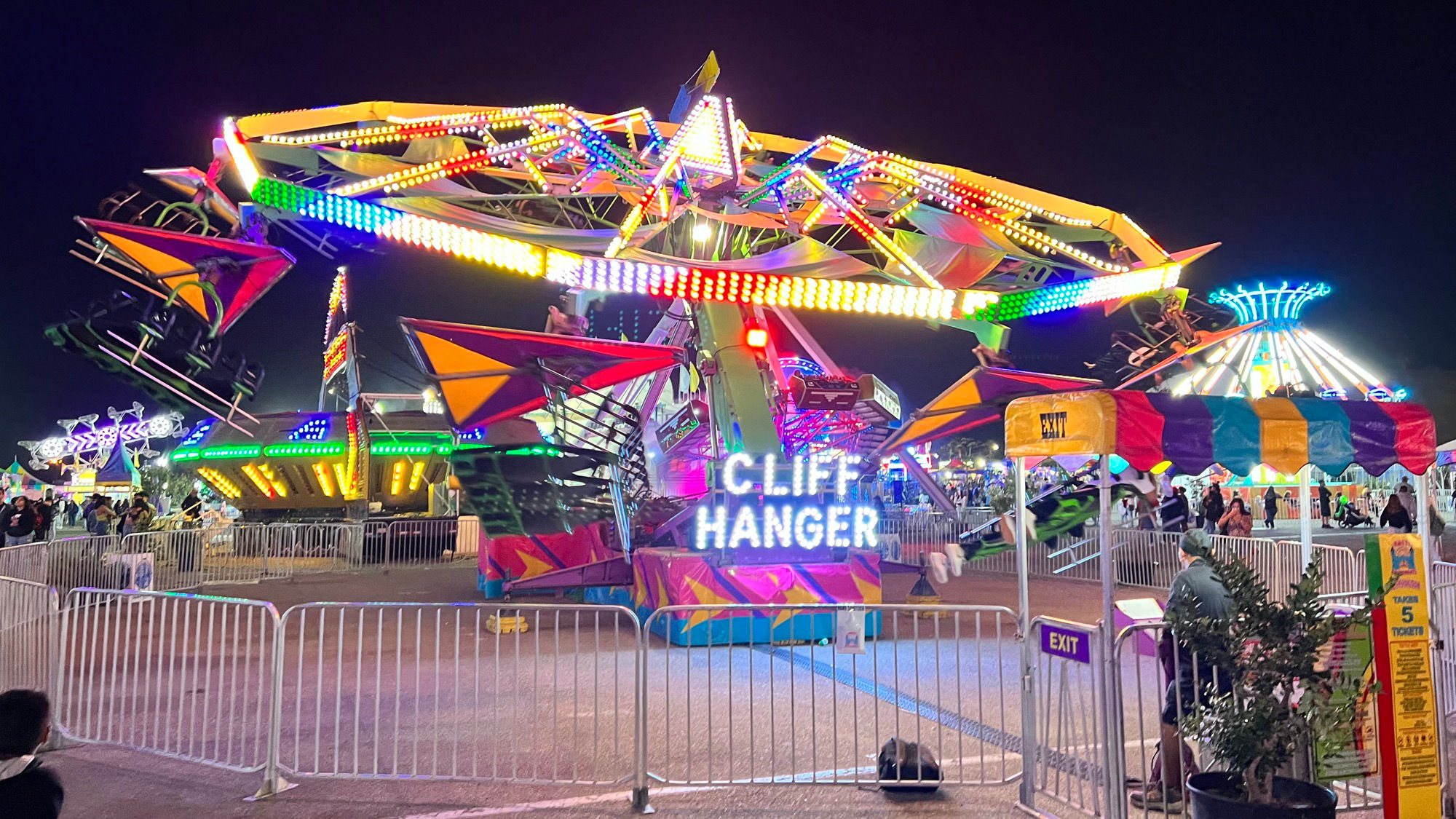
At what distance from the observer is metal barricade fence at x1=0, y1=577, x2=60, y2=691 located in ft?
23.9

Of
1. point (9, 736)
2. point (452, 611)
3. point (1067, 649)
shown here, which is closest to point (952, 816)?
point (1067, 649)

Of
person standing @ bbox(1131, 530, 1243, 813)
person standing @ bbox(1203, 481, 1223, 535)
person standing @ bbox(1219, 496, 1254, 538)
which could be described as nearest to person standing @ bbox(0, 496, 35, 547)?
person standing @ bbox(1131, 530, 1243, 813)

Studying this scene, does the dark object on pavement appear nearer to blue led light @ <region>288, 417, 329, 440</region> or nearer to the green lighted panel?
the green lighted panel

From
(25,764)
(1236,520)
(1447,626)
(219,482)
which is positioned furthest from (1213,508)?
(219,482)

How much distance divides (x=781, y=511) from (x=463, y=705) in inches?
172

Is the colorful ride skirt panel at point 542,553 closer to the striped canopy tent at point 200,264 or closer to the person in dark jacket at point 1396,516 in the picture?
the striped canopy tent at point 200,264

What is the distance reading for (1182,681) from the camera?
17.9 feet

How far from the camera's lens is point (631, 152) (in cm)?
1508

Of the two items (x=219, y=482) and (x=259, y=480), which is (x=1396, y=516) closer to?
(x=259, y=480)

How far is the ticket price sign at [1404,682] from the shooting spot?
16.4 ft

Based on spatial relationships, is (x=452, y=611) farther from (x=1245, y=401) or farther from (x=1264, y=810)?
(x=1264, y=810)

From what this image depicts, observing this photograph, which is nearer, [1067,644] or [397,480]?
[1067,644]

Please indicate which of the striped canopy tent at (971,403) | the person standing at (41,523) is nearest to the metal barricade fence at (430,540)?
the person standing at (41,523)

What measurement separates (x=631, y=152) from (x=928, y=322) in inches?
213
